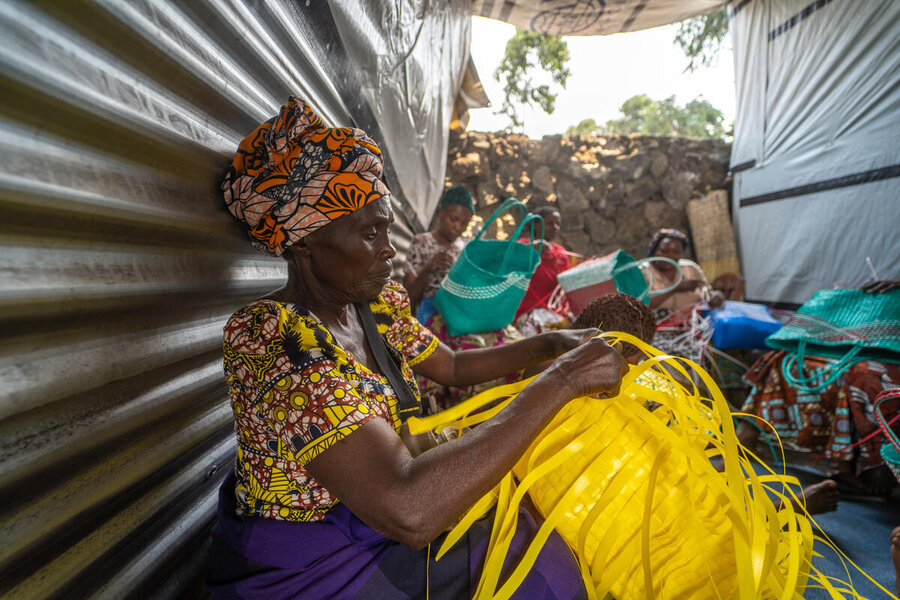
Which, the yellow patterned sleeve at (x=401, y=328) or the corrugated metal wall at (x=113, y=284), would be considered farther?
the yellow patterned sleeve at (x=401, y=328)

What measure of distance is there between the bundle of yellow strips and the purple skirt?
2.2 inches

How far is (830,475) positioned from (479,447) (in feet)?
10.7

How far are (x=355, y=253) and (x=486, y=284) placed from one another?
1.30m

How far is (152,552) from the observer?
3.46ft

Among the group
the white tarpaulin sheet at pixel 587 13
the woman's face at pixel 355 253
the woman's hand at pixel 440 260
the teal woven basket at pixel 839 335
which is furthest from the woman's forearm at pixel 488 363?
the white tarpaulin sheet at pixel 587 13

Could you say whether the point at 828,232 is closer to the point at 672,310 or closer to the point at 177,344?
the point at 672,310

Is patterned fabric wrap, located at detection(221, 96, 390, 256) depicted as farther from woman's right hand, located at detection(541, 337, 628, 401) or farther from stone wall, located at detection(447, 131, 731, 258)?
stone wall, located at detection(447, 131, 731, 258)

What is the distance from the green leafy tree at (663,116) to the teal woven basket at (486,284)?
2010 cm

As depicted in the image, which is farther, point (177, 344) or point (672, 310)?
point (672, 310)

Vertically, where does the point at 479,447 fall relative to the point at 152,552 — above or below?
above

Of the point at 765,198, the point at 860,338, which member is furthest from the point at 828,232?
the point at 860,338

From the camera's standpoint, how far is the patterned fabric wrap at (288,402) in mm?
929

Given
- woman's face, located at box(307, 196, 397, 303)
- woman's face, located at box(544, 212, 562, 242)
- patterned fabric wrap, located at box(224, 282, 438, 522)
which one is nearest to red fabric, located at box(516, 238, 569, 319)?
woman's face, located at box(544, 212, 562, 242)

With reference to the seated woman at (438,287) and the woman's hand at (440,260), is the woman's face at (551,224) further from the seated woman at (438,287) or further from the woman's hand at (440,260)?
the woman's hand at (440,260)
